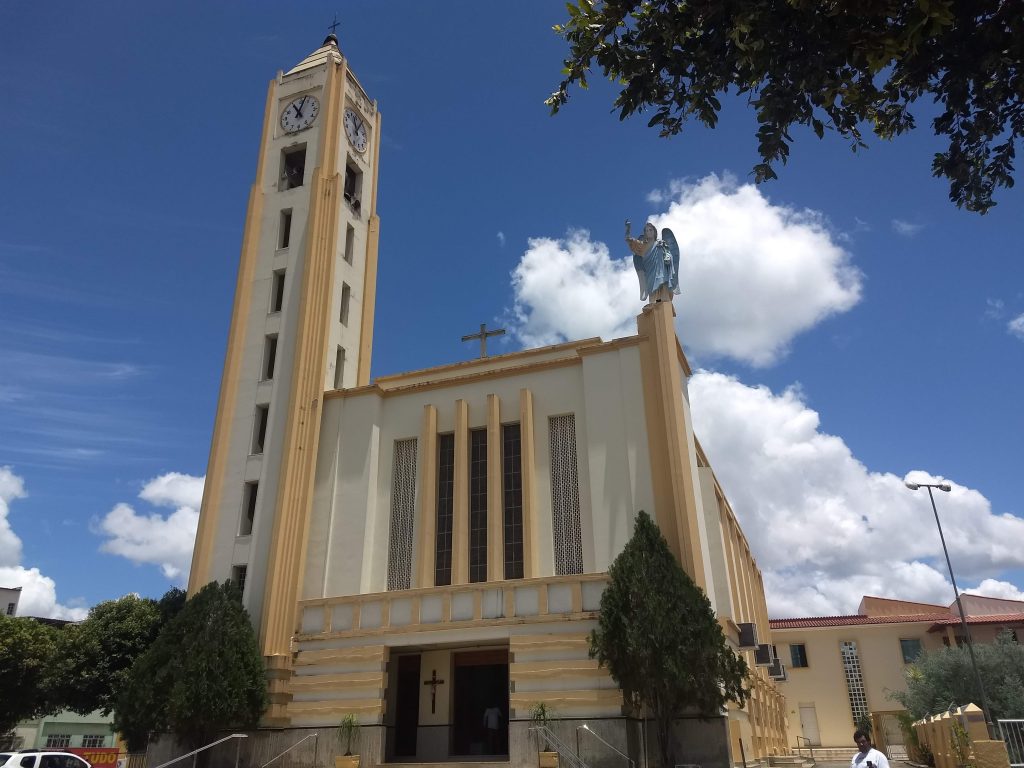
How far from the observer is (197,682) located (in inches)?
738

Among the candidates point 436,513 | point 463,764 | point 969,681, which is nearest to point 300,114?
point 436,513

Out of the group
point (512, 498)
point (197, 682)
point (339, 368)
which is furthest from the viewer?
point (339, 368)

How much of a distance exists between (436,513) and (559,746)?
784 centimetres

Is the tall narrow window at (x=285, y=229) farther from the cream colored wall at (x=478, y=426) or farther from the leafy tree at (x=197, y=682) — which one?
the leafy tree at (x=197, y=682)

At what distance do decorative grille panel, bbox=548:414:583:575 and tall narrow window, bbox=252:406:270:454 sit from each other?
9404mm

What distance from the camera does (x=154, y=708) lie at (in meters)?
19.0

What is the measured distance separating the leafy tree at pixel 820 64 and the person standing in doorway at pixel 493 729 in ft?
56.6

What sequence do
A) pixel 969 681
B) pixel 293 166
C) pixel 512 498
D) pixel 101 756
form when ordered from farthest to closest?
1. pixel 101 756
2. pixel 969 681
3. pixel 293 166
4. pixel 512 498

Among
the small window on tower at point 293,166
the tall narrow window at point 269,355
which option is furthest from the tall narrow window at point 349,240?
the tall narrow window at point 269,355

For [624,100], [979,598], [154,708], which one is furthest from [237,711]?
[979,598]

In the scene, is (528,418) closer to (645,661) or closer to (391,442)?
(391,442)

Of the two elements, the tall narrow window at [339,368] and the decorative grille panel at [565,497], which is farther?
the tall narrow window at [339,368]

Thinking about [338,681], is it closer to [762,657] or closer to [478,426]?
[478,426]

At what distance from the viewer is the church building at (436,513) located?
19.0 metres
